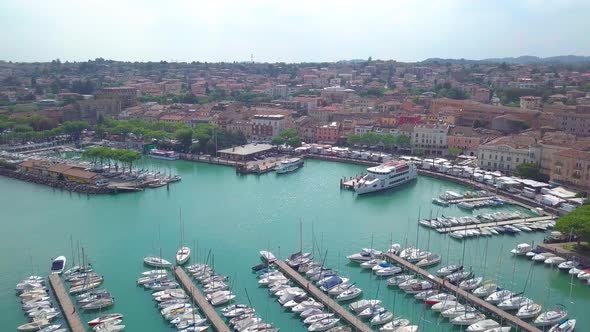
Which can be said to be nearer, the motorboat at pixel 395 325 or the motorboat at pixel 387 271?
the motorboat at pixel 395 325

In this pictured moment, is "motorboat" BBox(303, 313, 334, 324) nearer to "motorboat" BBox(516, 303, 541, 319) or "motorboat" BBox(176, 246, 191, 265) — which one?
"motorboat" BBox(516, 303, 541, 319)

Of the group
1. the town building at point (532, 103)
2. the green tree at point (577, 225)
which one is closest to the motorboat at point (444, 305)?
the green tree at point (577, 225)

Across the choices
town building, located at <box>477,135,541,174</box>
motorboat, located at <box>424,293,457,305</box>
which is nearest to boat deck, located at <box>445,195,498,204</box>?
town building, located at <box>477,135,541,174</box>

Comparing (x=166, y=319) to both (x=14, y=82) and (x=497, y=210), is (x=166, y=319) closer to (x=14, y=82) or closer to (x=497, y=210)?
(x=497, y=210)

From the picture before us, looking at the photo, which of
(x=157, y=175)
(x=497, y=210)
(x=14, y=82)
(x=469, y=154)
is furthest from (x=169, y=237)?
(x=14, y=82)

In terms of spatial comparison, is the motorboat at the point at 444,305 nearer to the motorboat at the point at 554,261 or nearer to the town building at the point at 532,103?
the motorboat at the point at 554,261

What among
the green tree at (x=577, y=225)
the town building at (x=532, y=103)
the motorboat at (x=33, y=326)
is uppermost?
the town building at (x=532, y=103)
